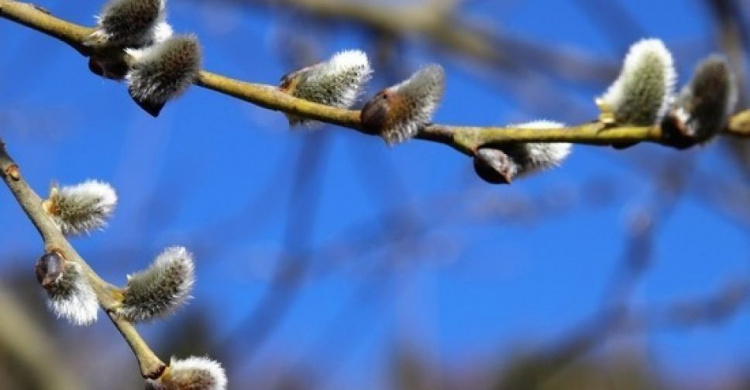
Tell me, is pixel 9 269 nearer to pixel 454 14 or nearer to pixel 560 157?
pixel 454 14

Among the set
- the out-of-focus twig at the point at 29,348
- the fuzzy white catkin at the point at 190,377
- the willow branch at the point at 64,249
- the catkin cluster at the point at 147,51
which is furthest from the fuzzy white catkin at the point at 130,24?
the out-of-focus twig at the point at 29,348

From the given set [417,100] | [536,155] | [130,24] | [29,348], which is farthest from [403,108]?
[29,348]

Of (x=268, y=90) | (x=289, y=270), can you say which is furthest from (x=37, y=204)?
(x=289, y=270)

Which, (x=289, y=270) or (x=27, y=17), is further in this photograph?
(x=289, y=270)

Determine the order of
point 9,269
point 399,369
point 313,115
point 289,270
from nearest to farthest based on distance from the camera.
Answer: point 313,115, point 289,270, point 9,269, point 399,369

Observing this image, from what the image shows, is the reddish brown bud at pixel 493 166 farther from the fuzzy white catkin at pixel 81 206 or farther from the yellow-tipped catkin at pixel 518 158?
the fuzzy white catkin at pixel 81 206

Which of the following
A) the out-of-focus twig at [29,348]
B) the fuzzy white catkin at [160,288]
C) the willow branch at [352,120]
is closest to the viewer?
the willow branch at [352,120]

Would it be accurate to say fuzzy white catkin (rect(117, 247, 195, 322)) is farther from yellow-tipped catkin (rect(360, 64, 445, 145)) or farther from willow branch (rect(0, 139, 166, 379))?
yellow-tipped catkin (rect(360, 64, 445, 145))

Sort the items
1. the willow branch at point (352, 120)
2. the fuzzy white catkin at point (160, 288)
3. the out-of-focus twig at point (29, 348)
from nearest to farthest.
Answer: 1. the willow branch at point (352, 120)
2. the fuzzy white catkin at point (160, 288)
3. the out-of-focus twig at point (29, 348)
